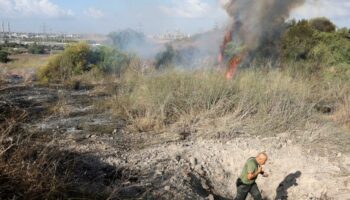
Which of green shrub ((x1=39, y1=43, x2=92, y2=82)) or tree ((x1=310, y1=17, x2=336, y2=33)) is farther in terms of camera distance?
tree ((x1=310, y1=17, x2=336, y2=33))

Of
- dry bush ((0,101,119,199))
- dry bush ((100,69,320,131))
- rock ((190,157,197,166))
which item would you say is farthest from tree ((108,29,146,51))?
dry bush ((0,101,119,199))

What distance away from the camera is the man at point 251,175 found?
7.90 metres

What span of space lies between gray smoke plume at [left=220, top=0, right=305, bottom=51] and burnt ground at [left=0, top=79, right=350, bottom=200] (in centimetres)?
551

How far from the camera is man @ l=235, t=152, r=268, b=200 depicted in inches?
311

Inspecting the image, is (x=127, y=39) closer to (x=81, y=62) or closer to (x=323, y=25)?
(x=81, y=62)

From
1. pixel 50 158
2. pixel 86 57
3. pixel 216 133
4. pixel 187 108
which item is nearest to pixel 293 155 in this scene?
pixel 216 133

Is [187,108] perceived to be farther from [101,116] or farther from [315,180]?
[315,180]

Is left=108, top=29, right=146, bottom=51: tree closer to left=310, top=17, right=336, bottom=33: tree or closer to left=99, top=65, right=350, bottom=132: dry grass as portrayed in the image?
left=310, top=17, right=336, bottom=33: tree

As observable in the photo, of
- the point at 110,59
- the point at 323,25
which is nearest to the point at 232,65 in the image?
the point at 110,59

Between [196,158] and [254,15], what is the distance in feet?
25.9

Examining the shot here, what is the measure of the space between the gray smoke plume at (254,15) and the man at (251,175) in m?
8.48

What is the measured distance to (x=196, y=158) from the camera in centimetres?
967

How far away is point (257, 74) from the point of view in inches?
547

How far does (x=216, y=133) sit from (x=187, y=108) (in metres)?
1.58
